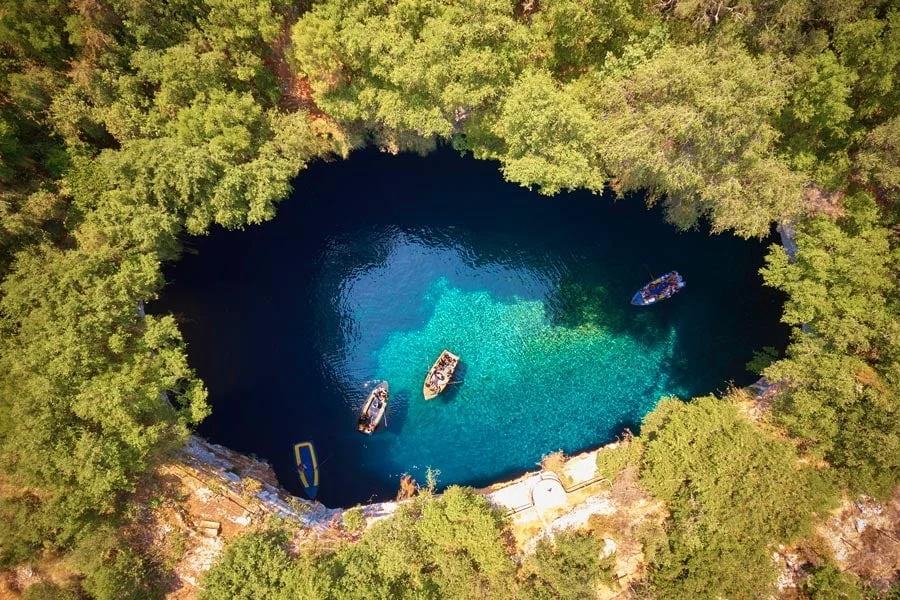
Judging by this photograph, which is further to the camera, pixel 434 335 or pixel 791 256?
pixel 434 335

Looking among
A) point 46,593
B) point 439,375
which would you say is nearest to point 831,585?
point 439,375

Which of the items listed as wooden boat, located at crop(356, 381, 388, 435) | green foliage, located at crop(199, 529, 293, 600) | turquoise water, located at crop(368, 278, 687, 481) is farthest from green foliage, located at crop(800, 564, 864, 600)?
green foliage, located at crop(199, 529, 293, 600)

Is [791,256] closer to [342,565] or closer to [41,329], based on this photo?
[342,565]

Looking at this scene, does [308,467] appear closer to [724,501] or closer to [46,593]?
[46,593]

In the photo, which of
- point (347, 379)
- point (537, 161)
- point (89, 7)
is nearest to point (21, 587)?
point (347, 379)

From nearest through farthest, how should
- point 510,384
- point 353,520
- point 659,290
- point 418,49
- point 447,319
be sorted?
1. point 418,49
2. point 353,520
3. point 510,384
4. point 659,290
5. point 447,319

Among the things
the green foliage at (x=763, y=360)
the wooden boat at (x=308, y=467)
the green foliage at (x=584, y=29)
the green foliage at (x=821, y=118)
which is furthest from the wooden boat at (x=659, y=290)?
the wooden boat at (x=308, y=467)
